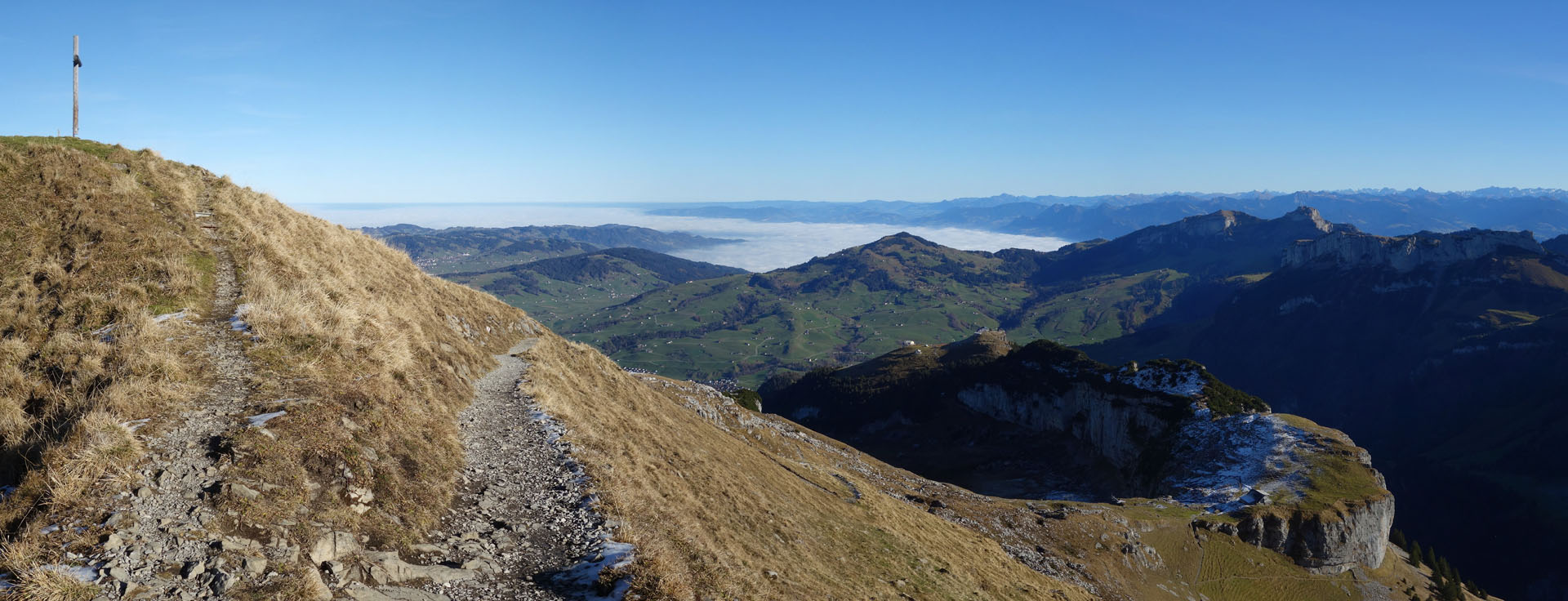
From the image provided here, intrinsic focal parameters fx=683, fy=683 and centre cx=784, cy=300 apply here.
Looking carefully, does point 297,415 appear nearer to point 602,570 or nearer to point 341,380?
point 341,380

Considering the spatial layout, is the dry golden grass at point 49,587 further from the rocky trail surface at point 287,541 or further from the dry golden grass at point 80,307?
the dry golden grass at point 80,307

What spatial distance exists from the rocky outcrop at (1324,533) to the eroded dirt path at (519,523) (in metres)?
69.5

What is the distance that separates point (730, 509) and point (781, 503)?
22.4 feet

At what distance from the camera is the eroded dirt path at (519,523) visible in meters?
15.8

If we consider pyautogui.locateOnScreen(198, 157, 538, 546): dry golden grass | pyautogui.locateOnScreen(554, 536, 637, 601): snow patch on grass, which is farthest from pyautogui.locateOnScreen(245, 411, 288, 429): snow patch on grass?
pyautogui.locateOnScreen(554, 536, 637, 601): snow patch on grass

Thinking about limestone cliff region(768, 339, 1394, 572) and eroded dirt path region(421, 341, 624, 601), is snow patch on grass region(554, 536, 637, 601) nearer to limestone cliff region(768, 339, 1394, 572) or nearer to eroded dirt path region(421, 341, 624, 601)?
eroded dirt path region(421, 341, 624, 601)

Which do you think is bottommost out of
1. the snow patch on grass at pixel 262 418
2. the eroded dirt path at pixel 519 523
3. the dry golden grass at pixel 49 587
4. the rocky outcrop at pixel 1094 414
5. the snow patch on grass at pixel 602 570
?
the rocky outcrop at pixel 1094 414

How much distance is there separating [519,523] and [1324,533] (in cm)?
8089

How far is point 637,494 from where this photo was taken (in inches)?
912

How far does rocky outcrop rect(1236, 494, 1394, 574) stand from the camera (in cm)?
6706

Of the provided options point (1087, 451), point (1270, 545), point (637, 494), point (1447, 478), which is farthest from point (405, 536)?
point (1447, 478)

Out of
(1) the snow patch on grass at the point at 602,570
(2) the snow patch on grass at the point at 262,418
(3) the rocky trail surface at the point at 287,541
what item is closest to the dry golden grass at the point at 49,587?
(3) the rocky trail surface at the point at 287,541

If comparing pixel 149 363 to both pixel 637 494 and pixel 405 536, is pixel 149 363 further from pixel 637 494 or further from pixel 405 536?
pixel 637 494

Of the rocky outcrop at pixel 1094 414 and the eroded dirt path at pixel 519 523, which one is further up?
the eroded dirt path at pixel 519 523
